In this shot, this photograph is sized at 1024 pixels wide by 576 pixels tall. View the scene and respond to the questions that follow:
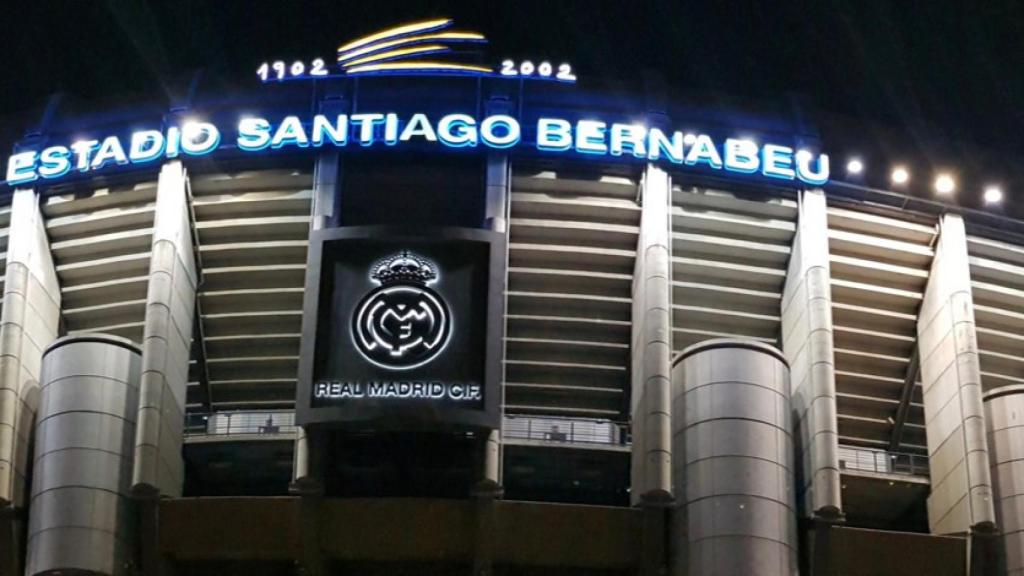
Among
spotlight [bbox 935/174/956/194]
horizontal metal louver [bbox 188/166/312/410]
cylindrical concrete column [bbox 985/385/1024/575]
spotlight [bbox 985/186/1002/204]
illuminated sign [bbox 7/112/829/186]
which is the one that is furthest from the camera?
spotlight [bbox 985/186/1002/204]

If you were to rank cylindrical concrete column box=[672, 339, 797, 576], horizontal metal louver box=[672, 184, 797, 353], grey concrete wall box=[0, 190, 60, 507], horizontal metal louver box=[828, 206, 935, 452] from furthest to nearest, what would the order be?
horizontal metal louver box=[828, 206, 935, 452] < horizontal metal louver box=[672, 184, 797, 353] < grey concrete wall box=[0, 190, 60, 507] < cylindrical concrete column box=[672, 339, 797, 576]

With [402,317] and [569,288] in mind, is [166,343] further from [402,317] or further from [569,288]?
[569,288]

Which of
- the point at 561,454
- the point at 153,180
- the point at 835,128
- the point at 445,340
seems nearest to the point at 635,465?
the point at 561,454

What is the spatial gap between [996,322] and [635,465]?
13.7 meters

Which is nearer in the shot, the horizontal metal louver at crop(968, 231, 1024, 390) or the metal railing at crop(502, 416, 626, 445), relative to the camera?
the metal railing at crop(502, 416, 626, 445)

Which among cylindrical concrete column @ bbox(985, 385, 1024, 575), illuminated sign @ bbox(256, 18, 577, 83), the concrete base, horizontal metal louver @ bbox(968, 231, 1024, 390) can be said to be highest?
illuminated sign @ bbox(256, 18, 577, 83)

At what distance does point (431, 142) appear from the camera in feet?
155

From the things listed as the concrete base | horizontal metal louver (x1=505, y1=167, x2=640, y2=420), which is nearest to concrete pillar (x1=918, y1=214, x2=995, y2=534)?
the concrete base

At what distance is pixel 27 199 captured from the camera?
160 feet

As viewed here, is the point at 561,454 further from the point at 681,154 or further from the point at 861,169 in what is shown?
the point at 861,169

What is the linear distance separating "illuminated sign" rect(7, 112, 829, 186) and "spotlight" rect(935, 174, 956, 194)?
364 centimetres

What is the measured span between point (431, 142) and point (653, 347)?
8580mm

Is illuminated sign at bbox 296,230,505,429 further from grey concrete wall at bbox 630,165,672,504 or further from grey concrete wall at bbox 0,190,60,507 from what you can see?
grey concrete wall at bbox 0,190,60,507

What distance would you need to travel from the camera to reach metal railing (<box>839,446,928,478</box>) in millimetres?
48750
